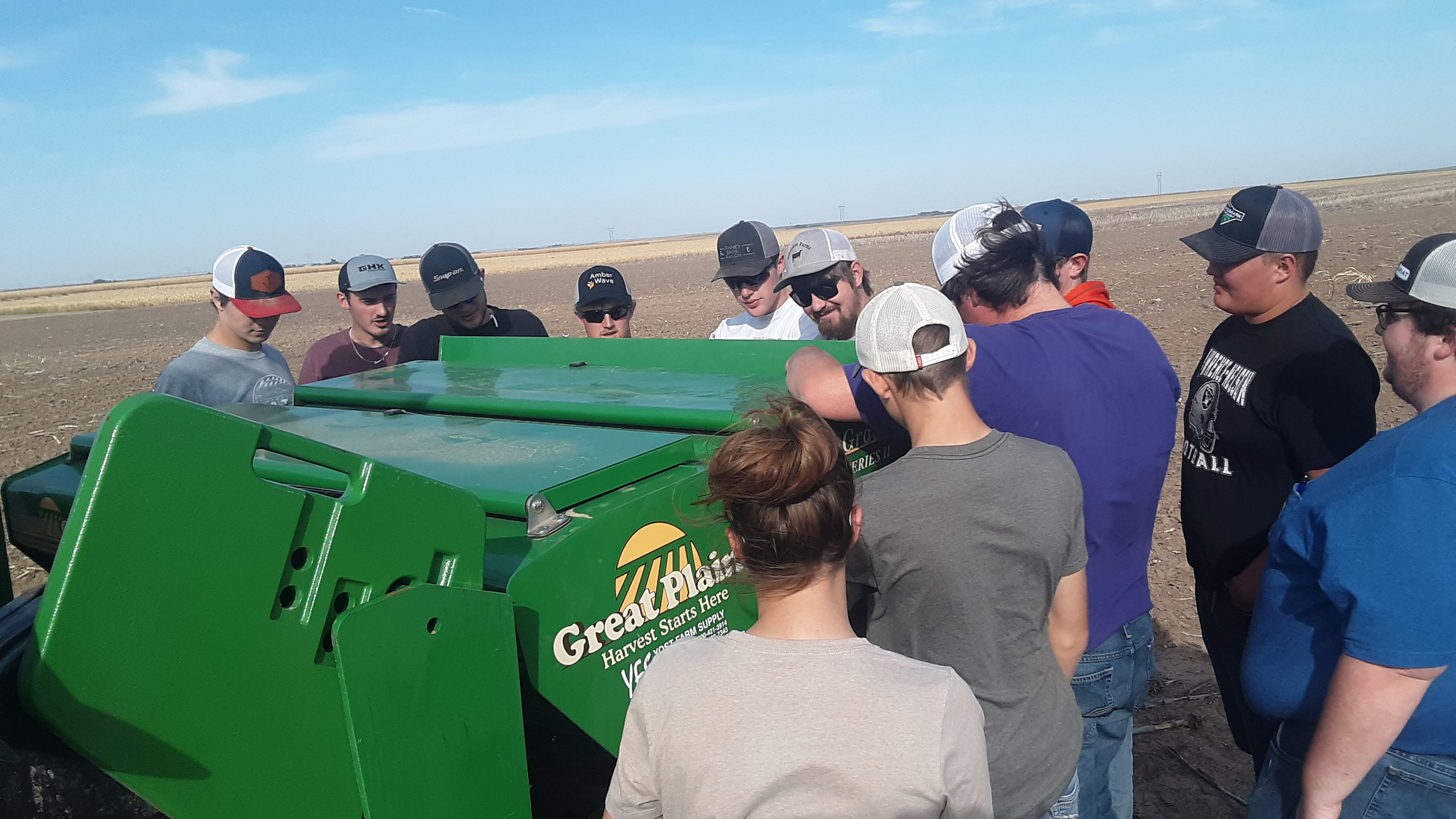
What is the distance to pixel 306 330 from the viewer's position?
22.4 metres

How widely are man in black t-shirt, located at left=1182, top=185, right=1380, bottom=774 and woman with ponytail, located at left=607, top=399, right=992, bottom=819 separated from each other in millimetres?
1707

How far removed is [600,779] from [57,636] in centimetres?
142

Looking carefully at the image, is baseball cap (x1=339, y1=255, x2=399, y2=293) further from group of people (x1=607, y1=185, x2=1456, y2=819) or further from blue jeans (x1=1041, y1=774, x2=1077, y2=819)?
blue jeans (x1=1041, y1=774, x2=1077, y2=819)

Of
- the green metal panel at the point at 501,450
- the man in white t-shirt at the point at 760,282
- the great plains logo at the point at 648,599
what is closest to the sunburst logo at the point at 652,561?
the great plains logo at the point at 648,599

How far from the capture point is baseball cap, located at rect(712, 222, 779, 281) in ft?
14.3

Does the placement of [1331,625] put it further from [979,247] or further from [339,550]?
[339,550]

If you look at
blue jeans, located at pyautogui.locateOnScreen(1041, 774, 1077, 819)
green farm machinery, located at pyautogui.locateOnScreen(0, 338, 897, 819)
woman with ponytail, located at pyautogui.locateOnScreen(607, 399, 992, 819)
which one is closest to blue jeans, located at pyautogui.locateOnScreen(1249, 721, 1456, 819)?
blue jeans, located at pyautogui.locateOnScreen(1041, 774, 1077, 819)

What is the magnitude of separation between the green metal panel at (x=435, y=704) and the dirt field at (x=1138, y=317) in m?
2.92

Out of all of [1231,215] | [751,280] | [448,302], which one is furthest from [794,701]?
[448,302]

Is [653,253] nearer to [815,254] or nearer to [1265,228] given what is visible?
[815,254]

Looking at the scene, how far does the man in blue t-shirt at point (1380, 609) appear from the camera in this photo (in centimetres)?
158

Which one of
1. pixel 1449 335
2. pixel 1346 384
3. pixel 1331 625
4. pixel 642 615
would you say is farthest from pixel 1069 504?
pixel 1346 384

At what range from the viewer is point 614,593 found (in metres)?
1.87

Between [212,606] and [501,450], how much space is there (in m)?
0.98
